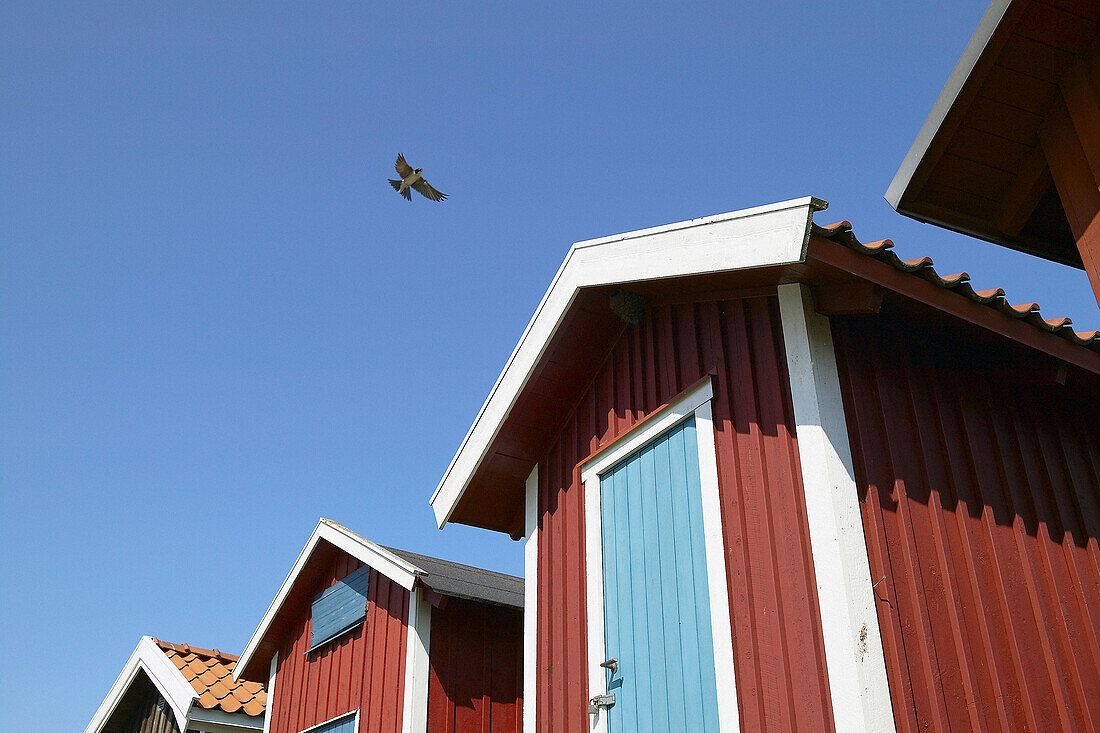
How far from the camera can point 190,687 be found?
417 inches

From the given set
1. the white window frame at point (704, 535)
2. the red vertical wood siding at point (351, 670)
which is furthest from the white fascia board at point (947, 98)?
the red vertical wood siding at point (351, 670)

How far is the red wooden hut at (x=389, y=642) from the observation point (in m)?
8.05

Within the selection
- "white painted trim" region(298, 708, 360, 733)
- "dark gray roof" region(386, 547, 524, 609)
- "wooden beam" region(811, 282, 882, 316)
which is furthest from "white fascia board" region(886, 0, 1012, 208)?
"white painted trim" region(298, 708, 360, 733)

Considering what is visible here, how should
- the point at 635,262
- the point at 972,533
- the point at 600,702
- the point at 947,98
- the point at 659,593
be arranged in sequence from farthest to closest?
the point at 635,262 → the point at 600,702 → the point at 659,593 → the point at 972,533 → the point at 947,98

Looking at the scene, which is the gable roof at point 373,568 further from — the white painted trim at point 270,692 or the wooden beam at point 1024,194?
the wooden beam at point 1024,194

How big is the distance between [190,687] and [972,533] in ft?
28.9

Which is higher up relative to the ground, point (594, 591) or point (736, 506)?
point (736, 506)

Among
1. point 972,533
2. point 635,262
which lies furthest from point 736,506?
point 635,262

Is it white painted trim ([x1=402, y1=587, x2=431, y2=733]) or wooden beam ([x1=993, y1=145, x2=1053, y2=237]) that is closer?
wooden beam ([x1=993, y1=145, x2=1053, y2=237])

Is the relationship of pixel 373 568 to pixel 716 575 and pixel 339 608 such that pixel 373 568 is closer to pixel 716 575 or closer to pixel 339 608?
pixel 339 608

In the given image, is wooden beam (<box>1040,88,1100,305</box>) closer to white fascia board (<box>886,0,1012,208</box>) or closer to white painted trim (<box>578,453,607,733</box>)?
white fascia board (<box>886,0,1012,208</box>)

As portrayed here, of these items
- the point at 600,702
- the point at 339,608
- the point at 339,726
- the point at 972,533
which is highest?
the point at 339,608

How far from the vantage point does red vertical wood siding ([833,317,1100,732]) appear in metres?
4.31

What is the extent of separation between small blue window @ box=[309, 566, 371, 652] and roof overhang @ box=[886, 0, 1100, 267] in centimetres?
622
